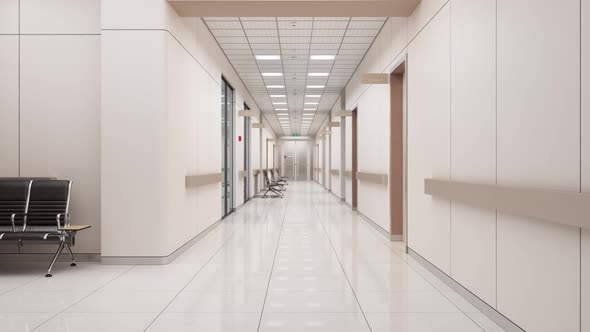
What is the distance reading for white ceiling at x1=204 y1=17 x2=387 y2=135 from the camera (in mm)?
7543

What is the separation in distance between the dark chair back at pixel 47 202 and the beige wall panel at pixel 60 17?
209cm

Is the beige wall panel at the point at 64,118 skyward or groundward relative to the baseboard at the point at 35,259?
skyward

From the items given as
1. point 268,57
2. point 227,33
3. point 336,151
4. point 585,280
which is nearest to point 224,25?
point 227,33

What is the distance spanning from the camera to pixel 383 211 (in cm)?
765

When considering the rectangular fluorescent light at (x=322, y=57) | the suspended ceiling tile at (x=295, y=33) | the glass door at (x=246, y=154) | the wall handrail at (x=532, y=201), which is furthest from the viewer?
the glass door at (x=246, y=154)

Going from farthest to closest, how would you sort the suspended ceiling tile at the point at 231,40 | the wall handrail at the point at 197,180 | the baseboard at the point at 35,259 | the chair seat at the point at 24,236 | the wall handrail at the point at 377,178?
the suspended ceiling tile at the point at 231,40 < the wall handrail at the point at 377,178 < the wall handrail at the point at 197,180 < the baseboard at the point at 35,259 < the chair seat at the point at 24,236

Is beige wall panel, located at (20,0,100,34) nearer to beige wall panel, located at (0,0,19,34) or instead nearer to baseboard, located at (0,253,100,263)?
beige wall panel, located at (0,0,19,34)

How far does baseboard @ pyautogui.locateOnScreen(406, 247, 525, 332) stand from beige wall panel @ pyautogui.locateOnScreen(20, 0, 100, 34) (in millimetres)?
5364

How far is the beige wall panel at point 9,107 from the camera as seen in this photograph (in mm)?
5422

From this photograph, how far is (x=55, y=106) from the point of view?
5.43 m

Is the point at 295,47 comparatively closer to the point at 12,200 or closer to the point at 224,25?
the point at 224,25

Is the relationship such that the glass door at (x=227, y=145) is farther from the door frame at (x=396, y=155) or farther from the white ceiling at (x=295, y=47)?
the door frame at (x=396, y=155)

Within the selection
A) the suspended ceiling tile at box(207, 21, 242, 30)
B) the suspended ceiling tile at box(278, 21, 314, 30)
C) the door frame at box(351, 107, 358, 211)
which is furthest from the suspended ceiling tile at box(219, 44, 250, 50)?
the door frame at box(351, 107, 358, 211)

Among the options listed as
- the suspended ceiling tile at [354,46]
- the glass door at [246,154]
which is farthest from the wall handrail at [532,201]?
the glass door at [246,154]
